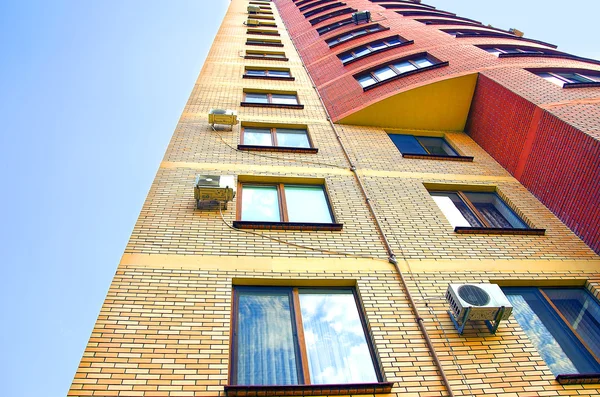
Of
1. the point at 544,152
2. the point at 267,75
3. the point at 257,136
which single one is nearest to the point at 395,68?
the point at 267,75

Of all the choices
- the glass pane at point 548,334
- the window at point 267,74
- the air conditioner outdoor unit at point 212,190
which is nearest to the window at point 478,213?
the glass pane at point 548,334

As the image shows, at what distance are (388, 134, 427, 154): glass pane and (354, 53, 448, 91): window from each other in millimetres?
2175

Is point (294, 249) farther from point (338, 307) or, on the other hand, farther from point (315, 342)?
point (315, 342)

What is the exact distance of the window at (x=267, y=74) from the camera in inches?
544

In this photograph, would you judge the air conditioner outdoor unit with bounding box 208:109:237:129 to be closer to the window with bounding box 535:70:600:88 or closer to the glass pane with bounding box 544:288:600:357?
the glass pane with bounding box 544:288:600:357

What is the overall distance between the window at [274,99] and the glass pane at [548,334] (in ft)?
24.5

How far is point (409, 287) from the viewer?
5727 mm

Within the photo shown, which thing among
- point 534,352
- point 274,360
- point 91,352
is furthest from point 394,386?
point 91,352

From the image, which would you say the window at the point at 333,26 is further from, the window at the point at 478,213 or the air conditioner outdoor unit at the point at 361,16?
the window at the point at 478,213

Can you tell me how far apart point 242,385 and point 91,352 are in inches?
64.3

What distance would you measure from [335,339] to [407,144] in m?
6.55

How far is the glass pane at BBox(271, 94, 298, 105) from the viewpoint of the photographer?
1237 cm

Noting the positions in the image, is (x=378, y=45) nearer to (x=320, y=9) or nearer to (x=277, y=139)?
(x=277, y=139)

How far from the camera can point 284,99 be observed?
41.4 feet
